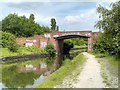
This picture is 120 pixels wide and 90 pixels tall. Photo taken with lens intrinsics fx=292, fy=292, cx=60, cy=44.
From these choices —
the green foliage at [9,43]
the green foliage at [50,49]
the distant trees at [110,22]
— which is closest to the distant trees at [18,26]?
the green foliage at [50,49]

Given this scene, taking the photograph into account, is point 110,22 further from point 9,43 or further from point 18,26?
point 18,26

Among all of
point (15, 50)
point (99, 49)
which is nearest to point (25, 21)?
point (15, 50)

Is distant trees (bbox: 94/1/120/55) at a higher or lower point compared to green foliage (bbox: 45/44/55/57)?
higher

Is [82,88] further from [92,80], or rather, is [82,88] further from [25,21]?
[25,21]

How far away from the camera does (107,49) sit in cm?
4578

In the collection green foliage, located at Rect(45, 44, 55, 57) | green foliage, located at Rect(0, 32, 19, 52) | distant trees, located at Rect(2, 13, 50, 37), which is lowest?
green foliage, located at Rect(45, 44, 55, 57)

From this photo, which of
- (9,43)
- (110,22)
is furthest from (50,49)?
(110,22)

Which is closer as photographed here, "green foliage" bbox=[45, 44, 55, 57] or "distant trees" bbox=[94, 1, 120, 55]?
"distant trees" bbox=[94, 1, 120, 55]

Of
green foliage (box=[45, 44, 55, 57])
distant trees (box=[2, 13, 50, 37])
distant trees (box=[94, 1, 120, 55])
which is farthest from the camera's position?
distant trees (box=[2, 13, 50, 37])

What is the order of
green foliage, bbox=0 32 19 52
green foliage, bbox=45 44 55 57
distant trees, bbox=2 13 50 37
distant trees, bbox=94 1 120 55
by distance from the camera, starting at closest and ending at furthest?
1. distant trees, bbox=94 1 120 55
2. green foliage, bbox=0 32 19 52
3. green foliage, bbox=45 44 55 57
4. distant trees, bbox=2 13 50 37

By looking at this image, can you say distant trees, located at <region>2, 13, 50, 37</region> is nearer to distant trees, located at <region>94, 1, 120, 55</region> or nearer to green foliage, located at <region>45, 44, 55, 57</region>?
green foliage, located at <region>45, 44, 55, 57</region>

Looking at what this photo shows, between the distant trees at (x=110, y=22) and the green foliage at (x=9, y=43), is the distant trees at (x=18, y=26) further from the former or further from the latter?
the distant trees at (x=110, y=22)

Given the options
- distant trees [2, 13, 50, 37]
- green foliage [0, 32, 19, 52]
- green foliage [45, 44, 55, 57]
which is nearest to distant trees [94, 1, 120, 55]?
green foliage [0, 32, 19, 52]

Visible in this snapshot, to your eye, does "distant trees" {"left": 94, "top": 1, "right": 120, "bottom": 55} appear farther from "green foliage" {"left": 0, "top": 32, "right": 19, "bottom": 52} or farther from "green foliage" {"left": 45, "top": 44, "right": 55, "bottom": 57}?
"green foliage" {"left": 45, "top": 44, "right": 55, "bottom": 57}
